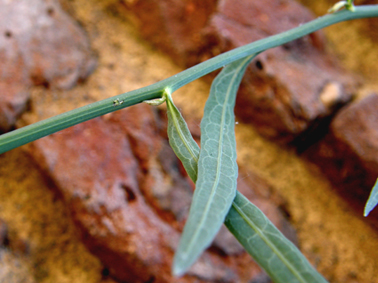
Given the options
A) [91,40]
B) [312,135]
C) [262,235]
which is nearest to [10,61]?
[91,40]

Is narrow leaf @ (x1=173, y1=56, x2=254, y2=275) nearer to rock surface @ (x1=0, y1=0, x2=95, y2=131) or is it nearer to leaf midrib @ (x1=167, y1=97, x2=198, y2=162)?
leaf midrib @ (x1=167, y1=97, x2=198, y2=162)

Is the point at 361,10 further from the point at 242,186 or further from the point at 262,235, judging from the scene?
the point at 262,235

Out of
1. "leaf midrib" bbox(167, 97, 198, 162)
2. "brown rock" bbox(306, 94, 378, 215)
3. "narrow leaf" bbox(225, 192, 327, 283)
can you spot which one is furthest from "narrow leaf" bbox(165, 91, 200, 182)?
"brown rock" bbox(306, 94, 378, 215)

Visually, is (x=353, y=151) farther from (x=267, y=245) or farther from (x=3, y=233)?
(x=3, y=233)

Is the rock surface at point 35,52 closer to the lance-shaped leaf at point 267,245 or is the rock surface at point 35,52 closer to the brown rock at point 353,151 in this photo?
the lance-shaped leaf at point 267,245

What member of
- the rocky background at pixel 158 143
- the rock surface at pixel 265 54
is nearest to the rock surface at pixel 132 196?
the rocky background at pixel 158 143

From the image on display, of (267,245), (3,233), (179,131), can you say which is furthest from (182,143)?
(3,233)

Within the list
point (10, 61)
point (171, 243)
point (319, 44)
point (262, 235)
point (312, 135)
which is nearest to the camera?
point (262, 235)
